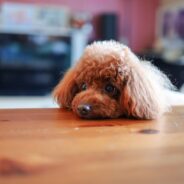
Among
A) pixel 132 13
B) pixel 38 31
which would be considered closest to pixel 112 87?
pixel 38 31

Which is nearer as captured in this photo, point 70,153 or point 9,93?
point 70,153

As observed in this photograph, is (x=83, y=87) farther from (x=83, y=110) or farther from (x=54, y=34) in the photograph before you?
(x=54, y=34)

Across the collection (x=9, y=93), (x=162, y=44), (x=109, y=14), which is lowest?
(x=9, y=93)

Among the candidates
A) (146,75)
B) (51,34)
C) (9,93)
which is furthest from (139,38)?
(146,75)

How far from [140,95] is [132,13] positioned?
445 centimetres

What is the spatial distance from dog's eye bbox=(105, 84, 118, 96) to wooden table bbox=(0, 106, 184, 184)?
0.36 ft

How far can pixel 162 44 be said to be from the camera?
5.04 metres

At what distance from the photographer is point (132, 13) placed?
5172mm

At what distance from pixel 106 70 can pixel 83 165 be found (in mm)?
416

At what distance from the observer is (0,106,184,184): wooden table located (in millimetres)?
467

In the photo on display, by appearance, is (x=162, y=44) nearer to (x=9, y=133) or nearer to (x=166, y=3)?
(x=166, y=3)

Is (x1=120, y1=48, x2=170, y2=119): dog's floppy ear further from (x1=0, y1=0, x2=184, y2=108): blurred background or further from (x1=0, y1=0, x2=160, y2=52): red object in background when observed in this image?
(x1=0, y1=0, x2=160, y2=52): red object in background

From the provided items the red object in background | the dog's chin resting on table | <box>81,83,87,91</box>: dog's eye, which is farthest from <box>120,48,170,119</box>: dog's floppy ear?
the red object in background

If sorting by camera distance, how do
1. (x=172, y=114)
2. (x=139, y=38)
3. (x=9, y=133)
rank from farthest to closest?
1. (x=139, y=38)
2. (x=172, y=114)
3. (x=9, y=133)
